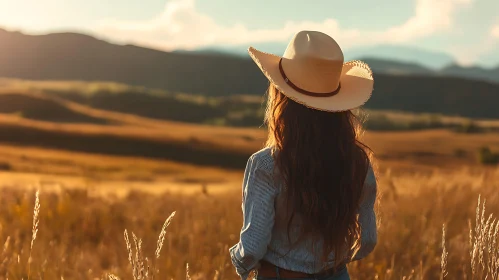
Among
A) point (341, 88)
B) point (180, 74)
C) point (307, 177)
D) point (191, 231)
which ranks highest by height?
point (180, 74)

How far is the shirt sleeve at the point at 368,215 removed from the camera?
261cm

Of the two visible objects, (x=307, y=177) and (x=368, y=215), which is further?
(x=368, y=215)

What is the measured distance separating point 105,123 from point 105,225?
147 feet

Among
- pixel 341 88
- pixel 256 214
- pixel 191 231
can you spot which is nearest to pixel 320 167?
pixel 256 214

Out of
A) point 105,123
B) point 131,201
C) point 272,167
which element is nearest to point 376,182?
point 272,167

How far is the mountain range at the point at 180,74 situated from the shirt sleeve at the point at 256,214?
94.8 meters

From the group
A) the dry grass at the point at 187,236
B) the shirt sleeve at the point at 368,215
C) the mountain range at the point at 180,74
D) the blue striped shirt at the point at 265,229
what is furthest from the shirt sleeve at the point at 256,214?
the mountain range at the point at 180,74

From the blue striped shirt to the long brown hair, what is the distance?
4 cm

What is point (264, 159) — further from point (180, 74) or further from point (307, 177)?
point (180, 74)

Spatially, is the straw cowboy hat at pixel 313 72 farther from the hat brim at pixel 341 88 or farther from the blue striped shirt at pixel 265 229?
the blue striped shirt at pixel 265 229

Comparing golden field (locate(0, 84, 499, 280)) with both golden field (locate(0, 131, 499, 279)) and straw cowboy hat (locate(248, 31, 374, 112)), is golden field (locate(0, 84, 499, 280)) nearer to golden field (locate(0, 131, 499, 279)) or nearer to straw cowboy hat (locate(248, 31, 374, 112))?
golden field (locate(0, 131, 499, 279))

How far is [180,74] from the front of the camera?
106 m

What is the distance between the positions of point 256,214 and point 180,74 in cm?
10556

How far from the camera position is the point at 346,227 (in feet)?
8.11
